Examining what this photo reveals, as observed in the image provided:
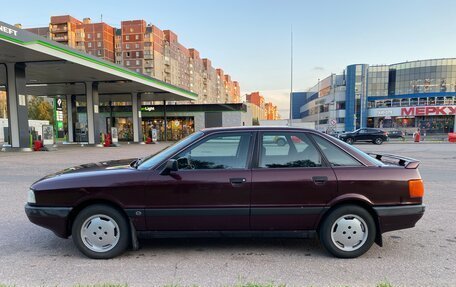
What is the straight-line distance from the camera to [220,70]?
535 feet

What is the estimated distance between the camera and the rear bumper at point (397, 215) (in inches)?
145

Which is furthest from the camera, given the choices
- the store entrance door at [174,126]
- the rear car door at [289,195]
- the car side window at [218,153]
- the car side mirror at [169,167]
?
the store entrance door at [174,126]

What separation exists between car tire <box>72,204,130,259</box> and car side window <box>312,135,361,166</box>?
2.61m

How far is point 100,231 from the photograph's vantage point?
12.1 feet

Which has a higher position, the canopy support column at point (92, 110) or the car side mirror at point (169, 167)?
the canopy support column at point (92, 110)

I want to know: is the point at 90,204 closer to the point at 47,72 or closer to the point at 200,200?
the point at 200,200

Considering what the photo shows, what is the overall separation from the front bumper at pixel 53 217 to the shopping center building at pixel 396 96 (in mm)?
56464

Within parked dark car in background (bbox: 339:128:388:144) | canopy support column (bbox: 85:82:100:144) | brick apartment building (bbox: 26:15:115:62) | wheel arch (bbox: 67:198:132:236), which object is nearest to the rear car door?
wheel arch (bbox: 67:198:132:236)

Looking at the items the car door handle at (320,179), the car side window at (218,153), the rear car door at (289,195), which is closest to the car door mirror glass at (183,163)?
the car side window at (218,153)

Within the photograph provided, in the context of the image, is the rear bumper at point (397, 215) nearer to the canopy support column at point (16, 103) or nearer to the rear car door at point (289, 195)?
the rear car door at point (289, 195)

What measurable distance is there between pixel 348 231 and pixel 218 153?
1859mm

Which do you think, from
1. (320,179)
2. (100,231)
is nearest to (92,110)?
(100,231)

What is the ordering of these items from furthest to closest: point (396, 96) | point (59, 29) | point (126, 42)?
point (126, 42), point (59, 29), point (396, 96)

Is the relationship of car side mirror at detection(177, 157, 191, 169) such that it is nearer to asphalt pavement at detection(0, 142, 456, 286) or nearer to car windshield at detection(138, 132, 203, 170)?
car windshield at detection(138, 132, 203, 170)
